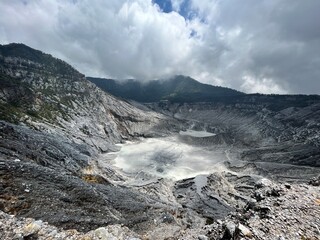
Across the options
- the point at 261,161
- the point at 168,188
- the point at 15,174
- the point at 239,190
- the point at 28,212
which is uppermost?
the point at 261,161

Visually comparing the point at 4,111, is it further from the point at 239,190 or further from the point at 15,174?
the point at 239,190

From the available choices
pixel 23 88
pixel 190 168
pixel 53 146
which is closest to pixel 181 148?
pixel 190 168

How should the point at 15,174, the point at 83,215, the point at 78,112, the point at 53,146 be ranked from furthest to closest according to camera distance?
the point at 78,112, the point at 53,146, the point at 15,174, the point at 83,215

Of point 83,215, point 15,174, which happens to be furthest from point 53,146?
point 83,215

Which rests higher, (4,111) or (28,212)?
(4,111)

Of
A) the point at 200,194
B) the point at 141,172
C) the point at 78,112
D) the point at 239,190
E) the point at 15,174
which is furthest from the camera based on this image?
the point at 78,112

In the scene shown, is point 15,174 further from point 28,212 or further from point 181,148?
point 181,148

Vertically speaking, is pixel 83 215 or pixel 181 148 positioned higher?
pixel 181 148

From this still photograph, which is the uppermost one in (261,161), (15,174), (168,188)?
(261,161)

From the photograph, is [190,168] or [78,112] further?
[78,112]
